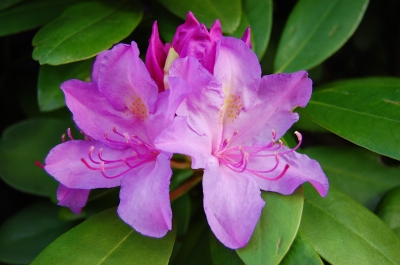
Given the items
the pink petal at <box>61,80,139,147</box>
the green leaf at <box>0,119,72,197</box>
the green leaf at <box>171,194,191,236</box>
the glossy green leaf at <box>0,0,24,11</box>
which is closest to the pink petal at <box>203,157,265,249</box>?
the pink petal at <box>61,80,139,147</box>

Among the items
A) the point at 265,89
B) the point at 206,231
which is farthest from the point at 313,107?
the point at 206,231

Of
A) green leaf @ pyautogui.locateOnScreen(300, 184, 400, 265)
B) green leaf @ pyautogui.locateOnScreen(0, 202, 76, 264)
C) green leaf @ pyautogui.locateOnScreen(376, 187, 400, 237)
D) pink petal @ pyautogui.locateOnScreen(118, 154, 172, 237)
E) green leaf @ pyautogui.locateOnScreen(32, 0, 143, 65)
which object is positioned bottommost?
green leaf @ pyautogui.locateOnScreen(0, 202, 76, 264)

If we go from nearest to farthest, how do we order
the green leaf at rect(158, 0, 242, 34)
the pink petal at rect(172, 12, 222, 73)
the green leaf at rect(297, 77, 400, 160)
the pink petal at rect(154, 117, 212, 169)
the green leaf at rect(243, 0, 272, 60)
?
the pink petal at rect(154, 117, 212, 169) → the pink petal at rect(172, 12, 222, 73) → the green leaf at rect(297, 77, 400, 160) → the green leaf at rect(158, 0, 242, 34) → the green leaf at rect(243, 0, 272, 60)

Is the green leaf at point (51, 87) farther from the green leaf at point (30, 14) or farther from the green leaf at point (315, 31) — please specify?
the green leaf at point (315, 31)

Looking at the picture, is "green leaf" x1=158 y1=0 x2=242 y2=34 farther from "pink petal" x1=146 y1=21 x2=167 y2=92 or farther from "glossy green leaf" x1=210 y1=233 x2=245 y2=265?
"glossy green leaf" x1=210 y1=233 x2=245 y2=265

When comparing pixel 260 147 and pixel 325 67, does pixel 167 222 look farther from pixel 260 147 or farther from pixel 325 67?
pixel 325 67
